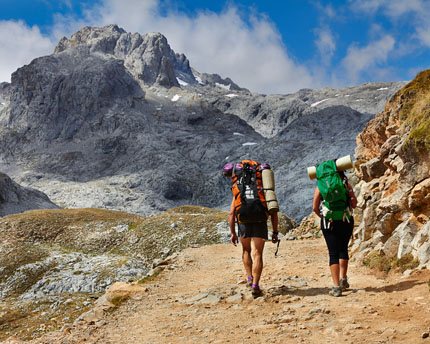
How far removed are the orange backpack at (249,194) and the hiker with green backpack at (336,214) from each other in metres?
1.32

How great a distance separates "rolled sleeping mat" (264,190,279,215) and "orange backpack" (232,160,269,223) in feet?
0.39

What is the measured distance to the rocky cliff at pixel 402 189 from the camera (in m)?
9.63

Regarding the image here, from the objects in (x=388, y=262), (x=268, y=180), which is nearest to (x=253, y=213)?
(x=268, y=180)

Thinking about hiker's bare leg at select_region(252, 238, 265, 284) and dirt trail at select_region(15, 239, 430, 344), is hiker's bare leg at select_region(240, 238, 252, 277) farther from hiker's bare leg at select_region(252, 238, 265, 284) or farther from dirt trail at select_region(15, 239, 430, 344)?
dirt trail at select_region(15, 239, 430, 344)

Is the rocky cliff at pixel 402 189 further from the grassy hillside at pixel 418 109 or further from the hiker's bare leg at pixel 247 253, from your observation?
the hiker's bare leg at pixel 247 253

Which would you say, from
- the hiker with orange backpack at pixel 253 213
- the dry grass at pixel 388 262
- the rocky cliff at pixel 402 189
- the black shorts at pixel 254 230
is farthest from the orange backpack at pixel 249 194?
the rocky cliff at pixel 402 189

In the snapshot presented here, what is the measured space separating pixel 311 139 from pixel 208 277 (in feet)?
636

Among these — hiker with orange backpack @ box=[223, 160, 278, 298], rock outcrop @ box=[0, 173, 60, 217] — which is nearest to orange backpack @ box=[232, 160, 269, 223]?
hiker with orange backpack @ box=[223, 160, 278, 298]

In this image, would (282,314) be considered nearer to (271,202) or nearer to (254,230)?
(254,230)

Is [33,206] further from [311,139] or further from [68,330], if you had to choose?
[311,139]

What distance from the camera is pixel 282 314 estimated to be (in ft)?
22.7

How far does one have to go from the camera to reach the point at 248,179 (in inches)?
341

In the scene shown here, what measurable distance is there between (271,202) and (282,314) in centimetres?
248

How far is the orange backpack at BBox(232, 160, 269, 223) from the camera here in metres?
8.39
